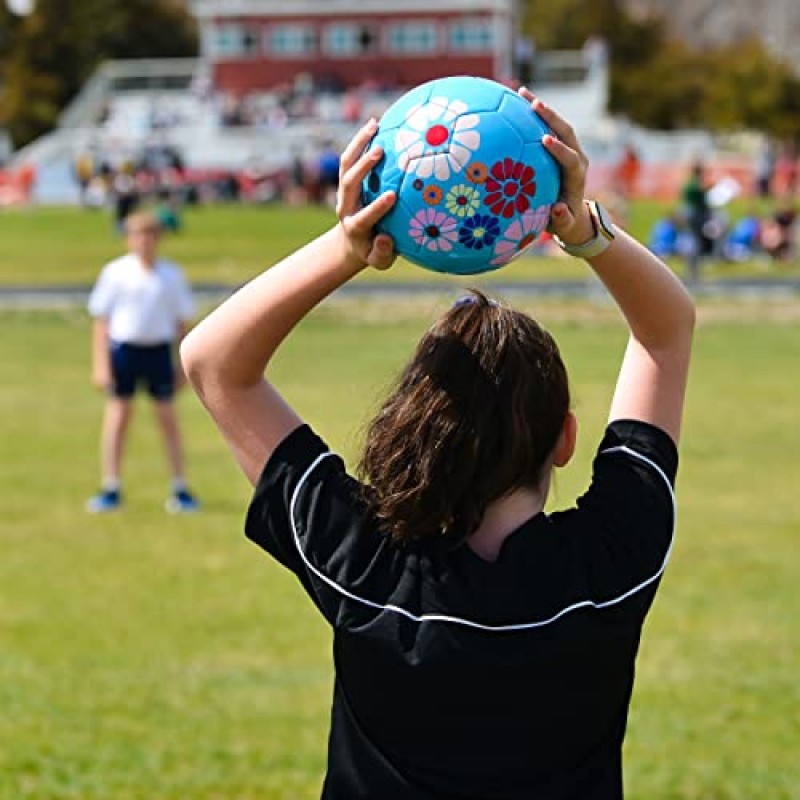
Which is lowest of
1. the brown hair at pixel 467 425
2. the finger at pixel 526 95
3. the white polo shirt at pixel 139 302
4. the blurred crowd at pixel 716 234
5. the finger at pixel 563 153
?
the blurred crowd at pixel 716 234

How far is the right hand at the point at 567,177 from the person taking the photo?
262 cm

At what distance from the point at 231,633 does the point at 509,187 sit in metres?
5.94

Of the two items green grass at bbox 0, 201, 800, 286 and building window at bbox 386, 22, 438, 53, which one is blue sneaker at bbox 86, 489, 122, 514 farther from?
building window at bbox 386, 22, 438, 53

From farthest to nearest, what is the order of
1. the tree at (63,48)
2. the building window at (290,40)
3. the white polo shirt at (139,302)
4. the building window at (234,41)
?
the building window at (290,40) → the building window at (234,41) → the tree at (63,48) → the white polo shirt at (139,302)

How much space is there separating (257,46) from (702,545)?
8234cm

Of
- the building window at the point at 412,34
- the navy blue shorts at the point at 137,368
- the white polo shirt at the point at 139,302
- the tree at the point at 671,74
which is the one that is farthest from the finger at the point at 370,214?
the building window at the point at 412,34

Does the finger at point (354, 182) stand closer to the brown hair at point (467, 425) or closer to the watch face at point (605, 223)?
the brown hair at point (467, 425)

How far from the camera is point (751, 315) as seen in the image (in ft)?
83.6

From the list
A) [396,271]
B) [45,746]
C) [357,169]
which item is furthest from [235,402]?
[396,271]

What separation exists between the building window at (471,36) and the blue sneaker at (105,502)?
78.0m

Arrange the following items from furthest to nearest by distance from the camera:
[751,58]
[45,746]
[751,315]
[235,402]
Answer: [751,58] < [751,315] < [45,746] < [235,402]

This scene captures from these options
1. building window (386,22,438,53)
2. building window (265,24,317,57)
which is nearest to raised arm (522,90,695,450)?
building window (386,22,438,53)

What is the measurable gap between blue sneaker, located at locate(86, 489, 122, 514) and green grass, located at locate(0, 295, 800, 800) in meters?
0.15

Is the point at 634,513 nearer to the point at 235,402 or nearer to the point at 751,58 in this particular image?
the point at 235,402
